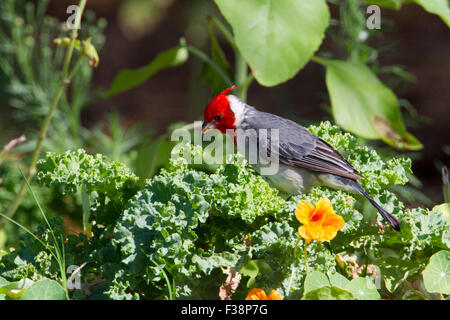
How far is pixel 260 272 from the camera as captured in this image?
5.26ft

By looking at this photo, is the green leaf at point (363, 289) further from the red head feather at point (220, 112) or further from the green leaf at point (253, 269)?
the red head feather at point (220, 112)

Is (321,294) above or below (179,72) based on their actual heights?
below

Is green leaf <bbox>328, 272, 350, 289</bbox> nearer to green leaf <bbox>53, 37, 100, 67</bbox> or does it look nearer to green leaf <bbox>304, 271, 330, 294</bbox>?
green leaf <bbox>304, 271, 330, 294</bbox>

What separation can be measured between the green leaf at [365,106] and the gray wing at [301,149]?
7.2 inches

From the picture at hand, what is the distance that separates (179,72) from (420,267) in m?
5.72

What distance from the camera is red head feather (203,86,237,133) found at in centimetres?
212

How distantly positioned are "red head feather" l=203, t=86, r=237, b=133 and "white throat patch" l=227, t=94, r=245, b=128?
0.06 ft

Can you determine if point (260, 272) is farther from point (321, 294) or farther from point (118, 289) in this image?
point (118, 289)

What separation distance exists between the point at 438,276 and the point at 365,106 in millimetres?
821

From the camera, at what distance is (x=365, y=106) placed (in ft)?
7.29

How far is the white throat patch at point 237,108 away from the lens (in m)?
2.16

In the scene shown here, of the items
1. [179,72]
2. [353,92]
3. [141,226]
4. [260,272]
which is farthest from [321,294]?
[179,72]

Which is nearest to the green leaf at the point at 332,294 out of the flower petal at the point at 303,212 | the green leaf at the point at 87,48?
the flower petal at the point at 303,212
